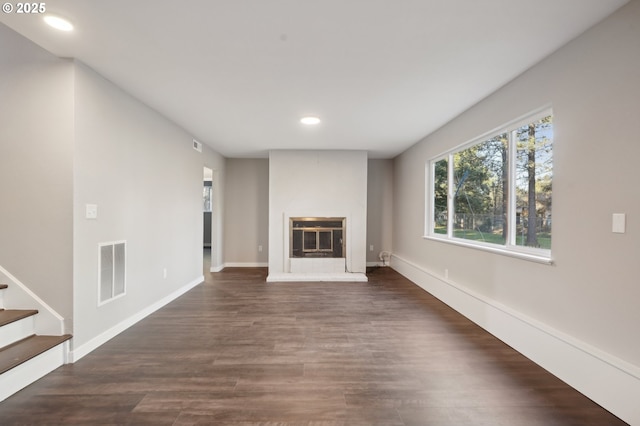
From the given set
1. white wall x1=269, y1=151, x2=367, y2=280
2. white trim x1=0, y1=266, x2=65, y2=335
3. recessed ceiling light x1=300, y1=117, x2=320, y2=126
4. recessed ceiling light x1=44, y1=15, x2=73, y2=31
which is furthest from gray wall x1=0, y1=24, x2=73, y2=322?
white wall x1=269, y1=151, x2=367, y2=280

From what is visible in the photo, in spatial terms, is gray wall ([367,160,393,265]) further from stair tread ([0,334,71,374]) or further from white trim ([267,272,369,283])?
stair tread ([0,334,71,374])

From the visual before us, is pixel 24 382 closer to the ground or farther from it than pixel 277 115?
closer to the ground

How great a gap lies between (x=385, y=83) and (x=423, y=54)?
0.52 metres

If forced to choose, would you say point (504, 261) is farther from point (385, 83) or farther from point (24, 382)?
point (24, 382)

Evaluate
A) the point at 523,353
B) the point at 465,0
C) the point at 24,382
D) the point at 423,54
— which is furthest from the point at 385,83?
the point at 24,382

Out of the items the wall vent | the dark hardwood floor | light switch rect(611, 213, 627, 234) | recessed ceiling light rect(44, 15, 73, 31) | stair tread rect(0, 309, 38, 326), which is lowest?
the dark hardwood floor

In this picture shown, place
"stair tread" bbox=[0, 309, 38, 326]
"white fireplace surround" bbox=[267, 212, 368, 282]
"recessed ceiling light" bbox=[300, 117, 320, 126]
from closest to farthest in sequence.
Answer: "stair tread" bbox=[0, 309, 38, 326] → "recessed ceiling light" bbox=[300, 117, 320, 126] → "white fireplace surround" bbox=[267, 212, 368, 282]

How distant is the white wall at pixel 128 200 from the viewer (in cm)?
237

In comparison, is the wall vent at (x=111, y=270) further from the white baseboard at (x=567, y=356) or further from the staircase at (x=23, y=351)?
the white baseboard at (x=567, y=356)

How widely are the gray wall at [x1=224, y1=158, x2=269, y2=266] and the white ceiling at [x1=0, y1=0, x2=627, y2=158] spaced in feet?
9.73

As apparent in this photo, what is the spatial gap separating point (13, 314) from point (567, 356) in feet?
13.3

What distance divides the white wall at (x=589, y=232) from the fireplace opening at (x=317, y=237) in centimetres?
314

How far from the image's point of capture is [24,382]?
1.94 metres

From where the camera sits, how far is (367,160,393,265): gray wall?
21.4 ft
